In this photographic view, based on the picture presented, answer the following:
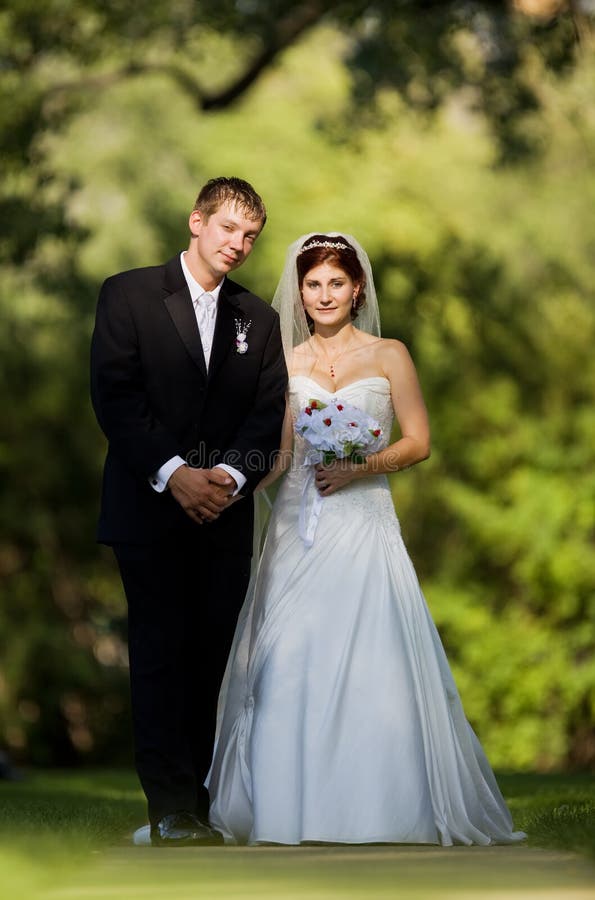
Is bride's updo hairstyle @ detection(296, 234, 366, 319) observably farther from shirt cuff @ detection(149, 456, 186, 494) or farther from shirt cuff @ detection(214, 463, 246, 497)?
shirt cuff @ detection(149, 456, 186, 494)

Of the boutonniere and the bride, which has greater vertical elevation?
the boutonniere

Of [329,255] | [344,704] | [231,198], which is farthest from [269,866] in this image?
[329,255]

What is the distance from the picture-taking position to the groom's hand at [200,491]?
216 inches

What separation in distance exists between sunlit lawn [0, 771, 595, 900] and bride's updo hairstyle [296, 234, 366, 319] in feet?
7.48

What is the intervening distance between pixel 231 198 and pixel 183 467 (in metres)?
0.99

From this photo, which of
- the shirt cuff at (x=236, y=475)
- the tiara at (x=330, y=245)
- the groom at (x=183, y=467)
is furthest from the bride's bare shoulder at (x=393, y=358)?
the shirt cuff at (x=236, y=475)

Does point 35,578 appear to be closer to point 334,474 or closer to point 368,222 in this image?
point 368,222

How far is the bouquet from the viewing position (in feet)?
19.6

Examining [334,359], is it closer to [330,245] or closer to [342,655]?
[330,245]

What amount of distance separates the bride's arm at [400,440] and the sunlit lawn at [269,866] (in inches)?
57.8

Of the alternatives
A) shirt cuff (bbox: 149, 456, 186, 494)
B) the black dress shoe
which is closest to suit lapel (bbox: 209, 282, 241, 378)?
shirt cuff (bbox: 149, 456, 186, 494)

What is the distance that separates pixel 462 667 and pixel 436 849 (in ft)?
43.7

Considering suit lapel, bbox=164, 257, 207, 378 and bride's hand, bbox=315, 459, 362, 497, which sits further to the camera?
bride's hand, bbox=315, 459, 362, 497

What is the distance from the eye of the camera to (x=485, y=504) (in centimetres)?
1838
